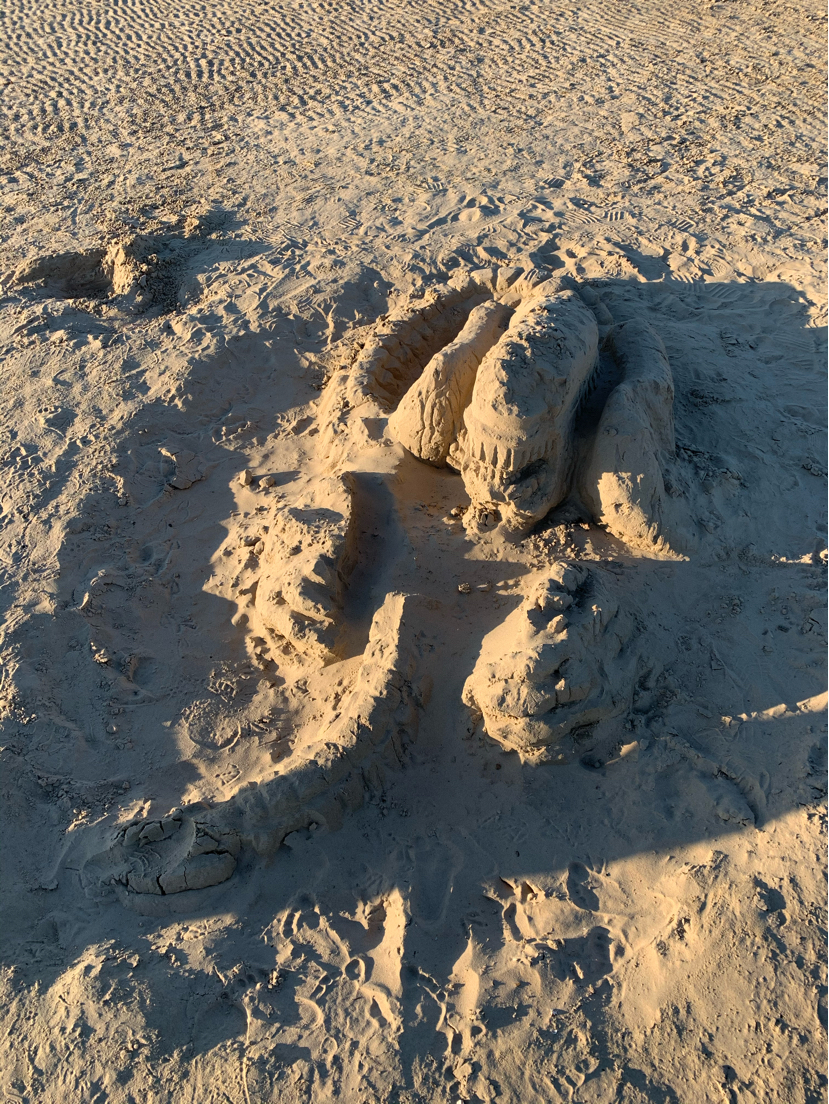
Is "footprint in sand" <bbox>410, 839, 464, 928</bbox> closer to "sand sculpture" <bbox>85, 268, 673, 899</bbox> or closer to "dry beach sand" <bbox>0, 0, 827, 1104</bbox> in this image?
"dry beach sand" <bbox>0, 0, 827, 1104</bbox>

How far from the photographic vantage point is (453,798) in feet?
11.3

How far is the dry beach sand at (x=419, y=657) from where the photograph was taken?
2840 millimetres

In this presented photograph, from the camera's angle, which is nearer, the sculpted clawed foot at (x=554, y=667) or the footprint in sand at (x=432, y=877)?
the footprint in sand at (x=432, y=877)

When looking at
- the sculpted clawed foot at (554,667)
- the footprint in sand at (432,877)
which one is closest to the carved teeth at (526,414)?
the sculpted clawed foot at (554,667)

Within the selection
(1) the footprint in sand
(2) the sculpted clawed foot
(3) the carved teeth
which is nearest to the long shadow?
(1) the footprint in sand

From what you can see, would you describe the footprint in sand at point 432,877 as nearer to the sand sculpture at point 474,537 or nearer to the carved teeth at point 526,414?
the sand sculpture at point 474,537

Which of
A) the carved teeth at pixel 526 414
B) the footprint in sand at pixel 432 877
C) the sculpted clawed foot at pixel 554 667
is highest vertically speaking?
the carved teeth at pixel 526 414

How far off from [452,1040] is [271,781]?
1233 millimetres

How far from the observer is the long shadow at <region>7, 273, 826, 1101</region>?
115 inches

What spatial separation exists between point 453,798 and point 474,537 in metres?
1.37

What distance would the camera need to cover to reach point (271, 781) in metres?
3.35

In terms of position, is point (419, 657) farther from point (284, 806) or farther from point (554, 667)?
point (284, 806)

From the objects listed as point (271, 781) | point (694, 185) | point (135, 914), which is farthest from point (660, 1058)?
point (694, 185)

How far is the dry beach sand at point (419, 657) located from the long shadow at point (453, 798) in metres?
0.02
